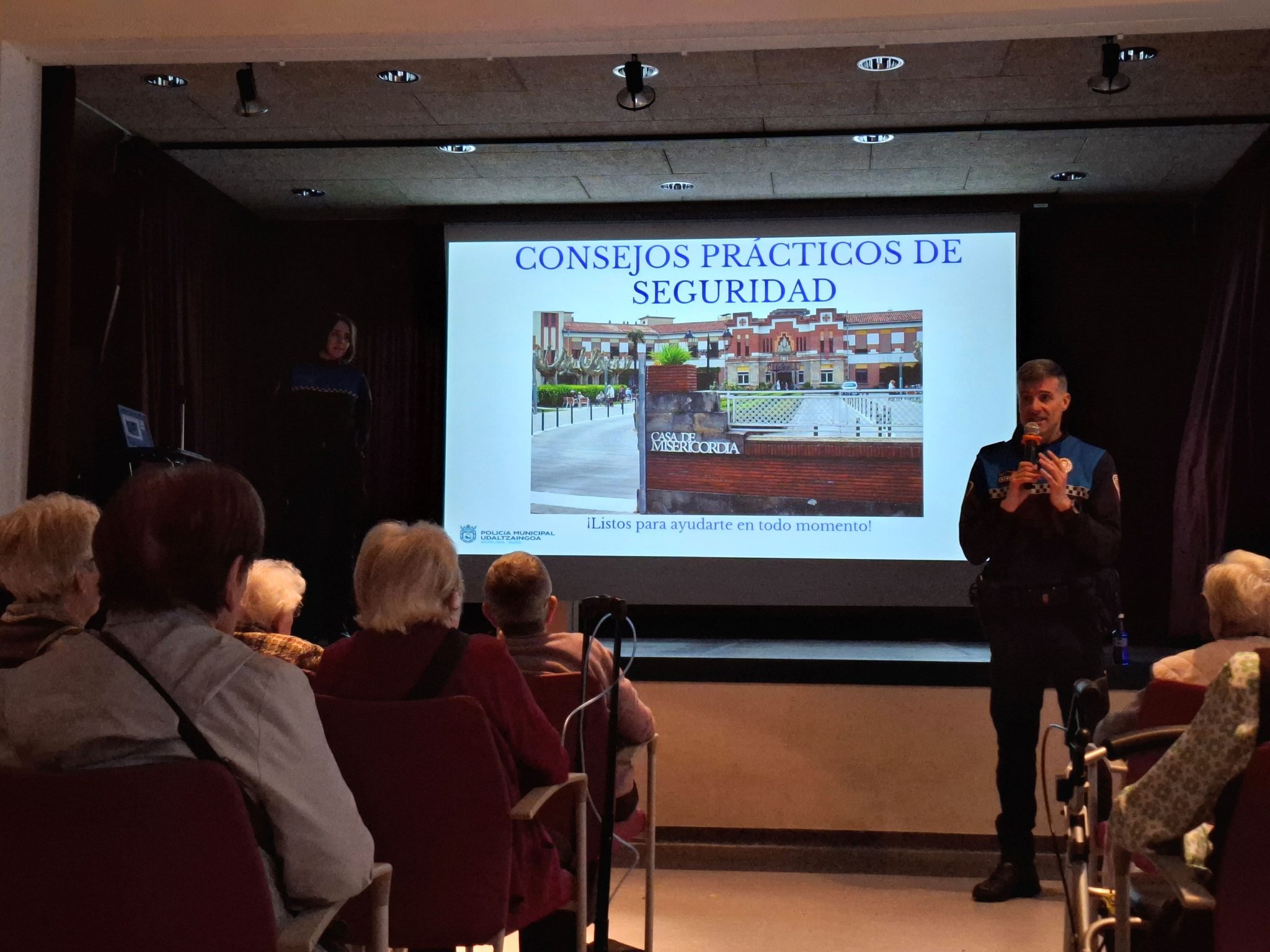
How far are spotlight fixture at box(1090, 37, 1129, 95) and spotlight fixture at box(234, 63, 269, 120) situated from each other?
116 inches

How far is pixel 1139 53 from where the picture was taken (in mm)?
4332

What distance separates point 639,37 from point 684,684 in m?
2.23

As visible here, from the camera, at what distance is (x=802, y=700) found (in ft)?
13.8

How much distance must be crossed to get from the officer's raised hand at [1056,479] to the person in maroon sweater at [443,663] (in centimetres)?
182

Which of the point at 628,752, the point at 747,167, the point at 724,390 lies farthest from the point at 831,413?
the point at 628,752

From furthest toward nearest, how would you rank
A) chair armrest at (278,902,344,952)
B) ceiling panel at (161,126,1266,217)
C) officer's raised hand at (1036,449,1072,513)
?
ceiling panel at (161,126,1266,217)
officer's raised hand at (1036,449,1072,513)
chair armrest at (278,902,344,952)

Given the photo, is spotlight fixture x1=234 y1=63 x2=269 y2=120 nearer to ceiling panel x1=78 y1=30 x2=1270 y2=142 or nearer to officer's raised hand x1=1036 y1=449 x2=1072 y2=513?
ceiling panel x1=78 y1=30 x2=1270 y2=142

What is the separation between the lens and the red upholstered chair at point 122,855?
3.90ft

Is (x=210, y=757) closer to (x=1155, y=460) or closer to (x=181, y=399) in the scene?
(x=181, y=399)

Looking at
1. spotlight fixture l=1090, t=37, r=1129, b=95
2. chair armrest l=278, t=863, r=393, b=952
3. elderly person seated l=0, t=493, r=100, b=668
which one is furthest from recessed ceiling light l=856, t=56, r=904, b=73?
chair armrest l=278, t=863, r=393, b=952

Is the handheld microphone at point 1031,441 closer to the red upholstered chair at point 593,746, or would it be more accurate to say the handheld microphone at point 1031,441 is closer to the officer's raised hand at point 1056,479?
the officer's raised hand at point 1056,479

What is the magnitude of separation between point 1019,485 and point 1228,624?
984mm

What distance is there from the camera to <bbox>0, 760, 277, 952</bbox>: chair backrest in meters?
1.19

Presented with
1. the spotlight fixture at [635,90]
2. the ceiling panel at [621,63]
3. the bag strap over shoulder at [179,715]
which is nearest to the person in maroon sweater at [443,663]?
the bag strap over shoulder at [179,715]
